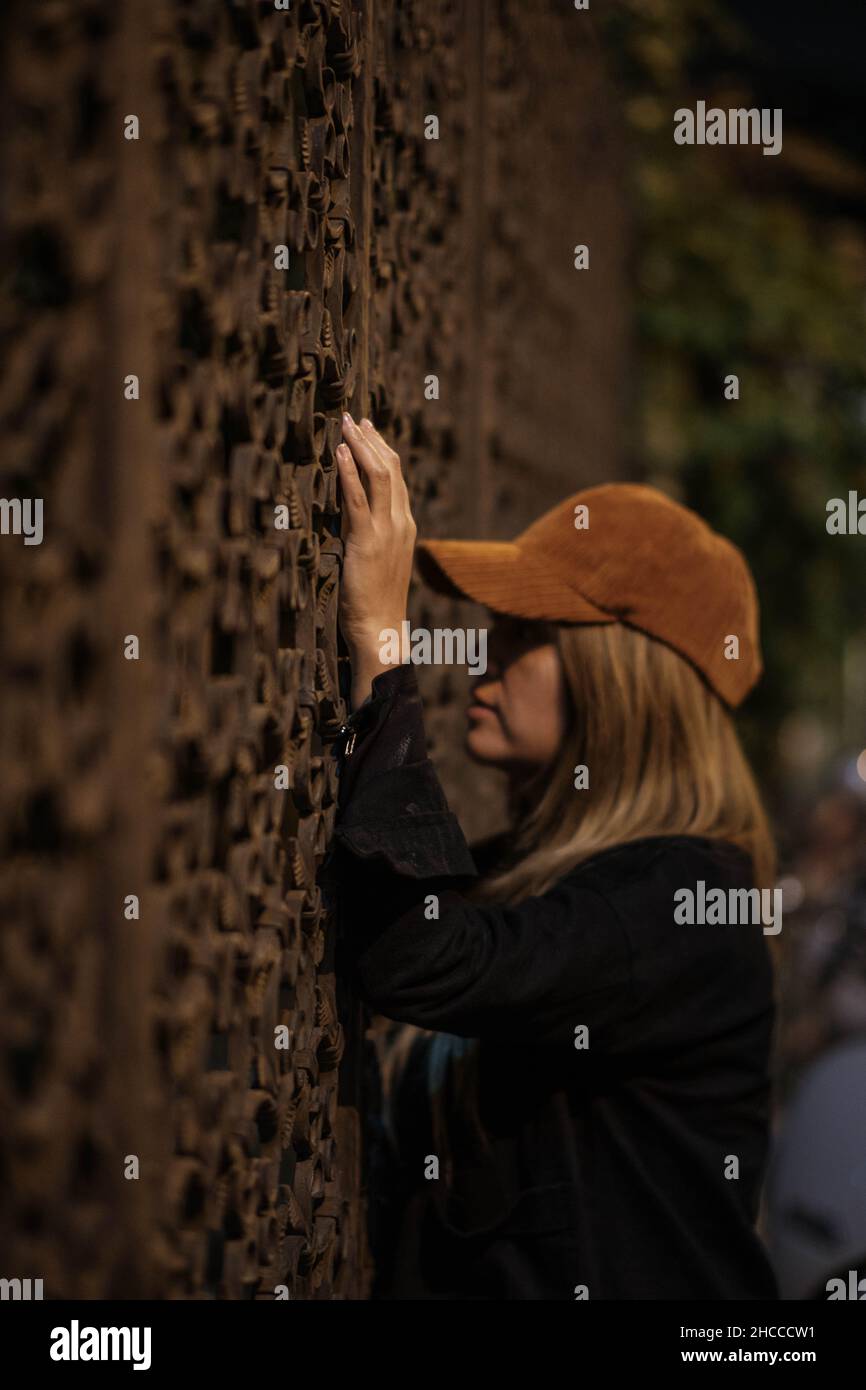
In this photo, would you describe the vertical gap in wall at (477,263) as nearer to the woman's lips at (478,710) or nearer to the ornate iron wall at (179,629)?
the woman's lips at (478,710)

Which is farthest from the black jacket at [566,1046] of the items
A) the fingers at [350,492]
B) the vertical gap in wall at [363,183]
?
the vertical gap in wall at [363,183]

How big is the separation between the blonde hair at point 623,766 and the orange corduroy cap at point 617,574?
0.12 ft

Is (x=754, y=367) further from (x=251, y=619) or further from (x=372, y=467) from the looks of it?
(x=251, y=619)

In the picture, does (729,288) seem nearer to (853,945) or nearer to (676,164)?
(676,164)

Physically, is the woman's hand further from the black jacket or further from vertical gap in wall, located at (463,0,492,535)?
vertical gap in wall, located at (463,0,492,535)

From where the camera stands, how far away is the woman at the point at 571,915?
1.59 metres

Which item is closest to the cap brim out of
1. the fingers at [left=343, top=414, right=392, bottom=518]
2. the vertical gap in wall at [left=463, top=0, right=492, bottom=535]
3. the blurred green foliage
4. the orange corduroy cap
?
the orange corduroy cap

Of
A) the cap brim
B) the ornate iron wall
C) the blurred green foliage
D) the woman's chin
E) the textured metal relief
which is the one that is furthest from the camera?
the blurred green foliage

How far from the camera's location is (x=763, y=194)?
24.5ft

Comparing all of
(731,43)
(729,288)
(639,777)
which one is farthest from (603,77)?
(639,777)

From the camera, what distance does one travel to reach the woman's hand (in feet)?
5.33

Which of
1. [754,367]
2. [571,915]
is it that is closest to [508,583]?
[571,915]

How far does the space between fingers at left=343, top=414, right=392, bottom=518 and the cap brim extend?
0.31 meters

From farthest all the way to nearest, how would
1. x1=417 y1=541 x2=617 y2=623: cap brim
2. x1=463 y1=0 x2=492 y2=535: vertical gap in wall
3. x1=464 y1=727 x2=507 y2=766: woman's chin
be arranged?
x1=463 y1=0 x2=492 y2=535: vertical gap in wall → x1=464 y1=727 x2=507 y2=766: woman's chin → x1=417 y1=541 x2=617 y2=623: cap brim
